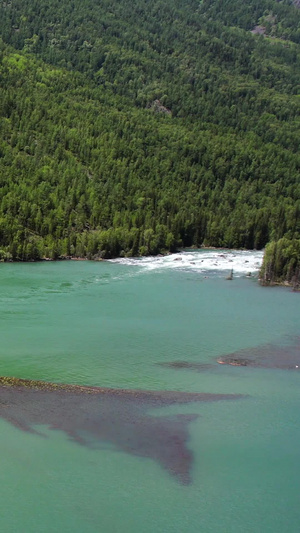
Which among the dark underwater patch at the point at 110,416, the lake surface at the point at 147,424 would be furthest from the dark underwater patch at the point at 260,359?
the dark underwater patch at the point at 110,416

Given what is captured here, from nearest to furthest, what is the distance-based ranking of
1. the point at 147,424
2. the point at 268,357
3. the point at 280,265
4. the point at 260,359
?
the point at 147,424
the point at 260,359
the point at 268,357
the point at 280,265

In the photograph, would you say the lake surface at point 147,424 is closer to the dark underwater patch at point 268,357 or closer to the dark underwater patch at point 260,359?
the dark underwater patch at point 260,359

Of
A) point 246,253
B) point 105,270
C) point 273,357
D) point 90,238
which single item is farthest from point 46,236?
point 273,357

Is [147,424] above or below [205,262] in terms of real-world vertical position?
above

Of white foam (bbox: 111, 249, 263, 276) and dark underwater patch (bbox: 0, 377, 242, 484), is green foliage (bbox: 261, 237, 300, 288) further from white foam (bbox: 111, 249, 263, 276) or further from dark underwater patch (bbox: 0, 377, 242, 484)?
dark underwater patch (bbox: 0, 377, 242, 484)

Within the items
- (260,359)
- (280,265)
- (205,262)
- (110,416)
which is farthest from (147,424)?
(205,262)

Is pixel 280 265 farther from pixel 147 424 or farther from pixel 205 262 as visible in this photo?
pixel 147 424
